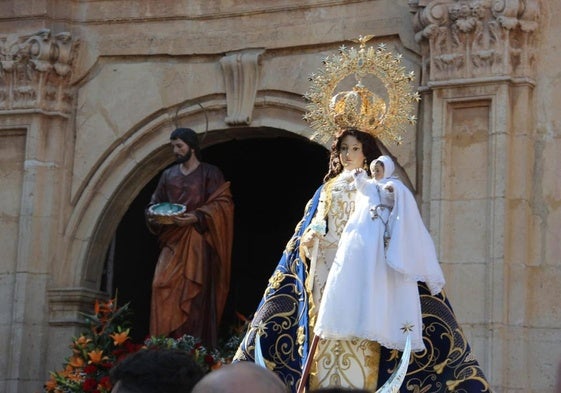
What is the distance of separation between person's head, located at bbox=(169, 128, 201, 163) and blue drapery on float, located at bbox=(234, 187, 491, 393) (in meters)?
2.68

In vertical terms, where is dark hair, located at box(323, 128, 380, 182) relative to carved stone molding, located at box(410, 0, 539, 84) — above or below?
below

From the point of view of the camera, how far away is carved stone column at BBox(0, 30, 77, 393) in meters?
12.0

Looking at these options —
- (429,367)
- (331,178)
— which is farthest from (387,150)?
(429,367)

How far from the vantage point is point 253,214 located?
567 inches

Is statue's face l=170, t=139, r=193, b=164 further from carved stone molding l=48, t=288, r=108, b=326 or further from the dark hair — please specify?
the dark hair

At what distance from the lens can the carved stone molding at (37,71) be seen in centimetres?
1204

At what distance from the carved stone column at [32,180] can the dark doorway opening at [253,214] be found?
48.3 inches

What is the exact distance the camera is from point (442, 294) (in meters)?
8.35

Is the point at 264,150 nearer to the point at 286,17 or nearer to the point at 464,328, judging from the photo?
the point at 286,17

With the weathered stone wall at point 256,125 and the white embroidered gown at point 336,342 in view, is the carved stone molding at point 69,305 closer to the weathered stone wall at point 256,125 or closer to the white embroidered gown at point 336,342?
the weathered stone wall at point 256,125

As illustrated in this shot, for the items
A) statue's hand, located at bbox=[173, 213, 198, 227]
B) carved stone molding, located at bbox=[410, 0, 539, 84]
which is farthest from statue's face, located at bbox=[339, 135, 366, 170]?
statue's hand, located at bbox=[173, 213, 198, 227]

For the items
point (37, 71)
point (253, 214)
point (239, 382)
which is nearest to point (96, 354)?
point (37, 71)

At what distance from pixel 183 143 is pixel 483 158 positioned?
7.10 ft

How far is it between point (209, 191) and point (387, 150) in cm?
136
